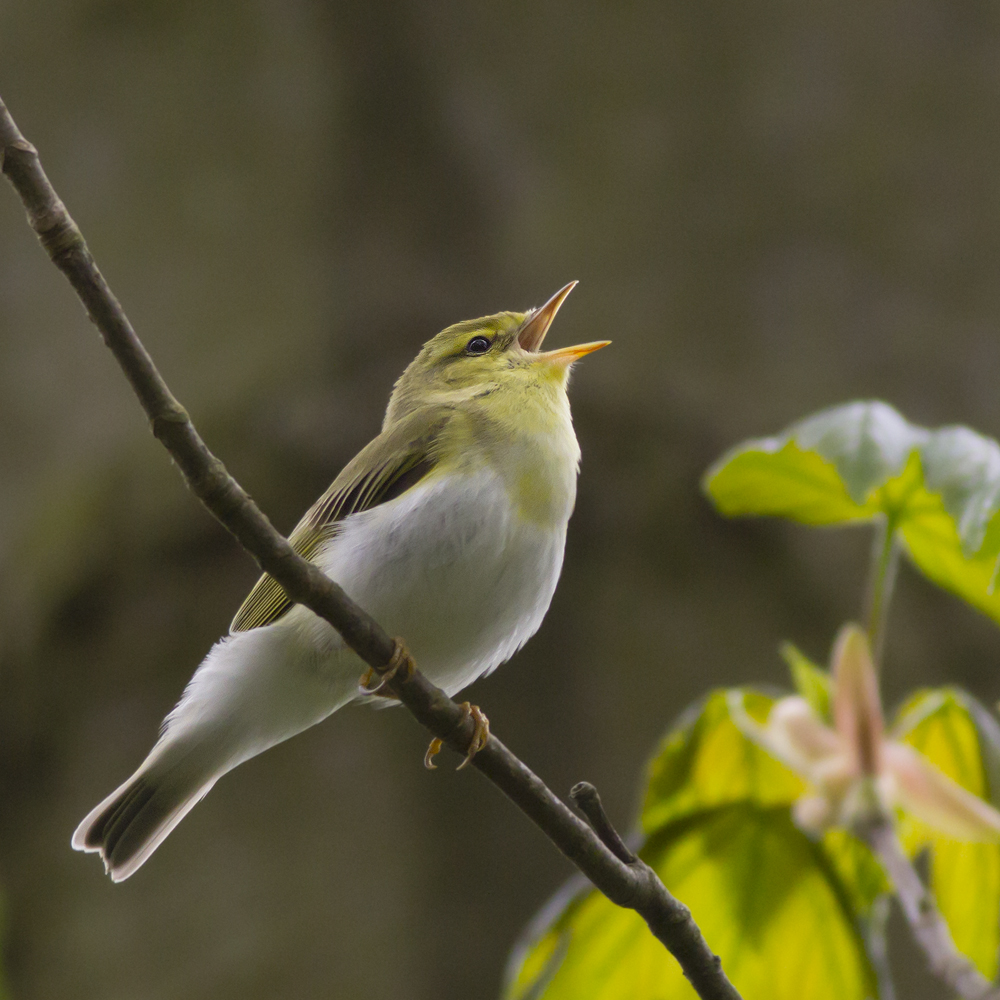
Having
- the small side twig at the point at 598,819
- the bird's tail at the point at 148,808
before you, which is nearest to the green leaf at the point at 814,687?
the small side twig at the point at 598,819

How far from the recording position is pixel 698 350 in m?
2.85

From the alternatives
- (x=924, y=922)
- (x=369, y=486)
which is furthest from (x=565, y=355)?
(x=924, y=922)

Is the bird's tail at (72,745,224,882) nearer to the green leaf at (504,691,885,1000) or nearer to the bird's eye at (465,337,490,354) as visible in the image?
the green leaf at (504,691,885,1000)

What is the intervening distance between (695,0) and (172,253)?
1.67m

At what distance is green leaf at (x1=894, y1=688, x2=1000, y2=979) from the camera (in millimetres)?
1201

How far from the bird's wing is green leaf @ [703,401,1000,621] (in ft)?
1.92

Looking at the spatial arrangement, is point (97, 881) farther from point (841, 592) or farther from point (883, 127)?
point (883, 127)

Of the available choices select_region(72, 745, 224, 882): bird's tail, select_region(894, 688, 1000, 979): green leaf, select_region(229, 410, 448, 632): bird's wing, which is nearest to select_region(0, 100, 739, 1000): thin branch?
select_region(894, 688, 1000, 979): green leaf

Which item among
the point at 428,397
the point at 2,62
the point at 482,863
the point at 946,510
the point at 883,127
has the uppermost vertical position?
the point at 2,62

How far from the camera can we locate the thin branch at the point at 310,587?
2.71ft

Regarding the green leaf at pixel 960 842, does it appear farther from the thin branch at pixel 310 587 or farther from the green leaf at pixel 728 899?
the thin branch at pixel 310 587

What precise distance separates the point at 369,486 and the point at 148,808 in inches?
23.9

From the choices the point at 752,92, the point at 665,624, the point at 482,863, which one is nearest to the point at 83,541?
the point at 482,863

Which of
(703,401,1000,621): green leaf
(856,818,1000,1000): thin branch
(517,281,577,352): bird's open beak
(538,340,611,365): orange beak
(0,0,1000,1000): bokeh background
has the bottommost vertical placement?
(0,0,1000,1000): bokeh background
